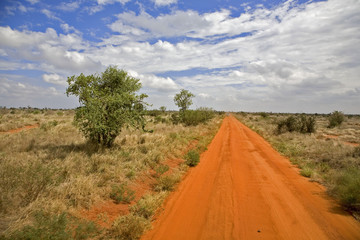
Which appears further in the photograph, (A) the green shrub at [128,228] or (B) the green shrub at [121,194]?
(B) the green shrub at [121,194]

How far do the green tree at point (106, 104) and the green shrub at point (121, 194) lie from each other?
350 centimetres

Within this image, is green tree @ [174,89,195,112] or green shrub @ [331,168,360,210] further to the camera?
green tree @ [174,89,195,112]

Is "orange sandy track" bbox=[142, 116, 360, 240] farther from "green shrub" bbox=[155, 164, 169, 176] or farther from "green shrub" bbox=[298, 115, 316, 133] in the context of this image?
"green shrub" bbox=[298, 115, 316, 133]

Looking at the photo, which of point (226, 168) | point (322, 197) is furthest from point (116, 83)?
point (322, 197)

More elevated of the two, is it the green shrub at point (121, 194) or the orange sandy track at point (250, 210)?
the green shrub at point (121, 194)

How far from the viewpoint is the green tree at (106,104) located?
9344 mm

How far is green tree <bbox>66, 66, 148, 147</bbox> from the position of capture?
9344 mm

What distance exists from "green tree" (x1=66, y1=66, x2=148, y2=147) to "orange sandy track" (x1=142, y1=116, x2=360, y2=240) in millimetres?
4604

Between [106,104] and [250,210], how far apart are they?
26.1 ft

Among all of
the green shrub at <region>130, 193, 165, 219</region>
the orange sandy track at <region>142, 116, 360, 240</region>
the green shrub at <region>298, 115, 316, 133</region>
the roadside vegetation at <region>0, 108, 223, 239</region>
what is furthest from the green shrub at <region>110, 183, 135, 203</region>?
the green shrub at <region>298, 115, 316, 133</region>

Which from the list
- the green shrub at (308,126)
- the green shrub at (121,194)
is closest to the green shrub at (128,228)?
the green shrub at (121,194)

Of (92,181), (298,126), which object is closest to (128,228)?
(92,181)

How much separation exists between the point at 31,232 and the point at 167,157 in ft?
26.7

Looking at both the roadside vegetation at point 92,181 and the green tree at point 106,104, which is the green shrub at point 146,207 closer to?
the roadside vegetation at point 92,181
